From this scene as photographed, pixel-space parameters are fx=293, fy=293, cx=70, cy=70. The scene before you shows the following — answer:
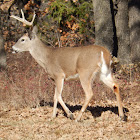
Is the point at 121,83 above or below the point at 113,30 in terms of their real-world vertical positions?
below

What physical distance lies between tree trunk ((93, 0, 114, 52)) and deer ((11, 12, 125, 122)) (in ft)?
11.6

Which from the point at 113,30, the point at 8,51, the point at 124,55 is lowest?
the point at 8,51

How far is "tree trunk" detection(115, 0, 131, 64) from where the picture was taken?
11.1 meters

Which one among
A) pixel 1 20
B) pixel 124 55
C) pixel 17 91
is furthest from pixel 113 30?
pixel 1 20

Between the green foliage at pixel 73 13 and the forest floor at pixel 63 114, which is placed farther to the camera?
the green foliage at pixel 73 13

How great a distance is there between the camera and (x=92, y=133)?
18.1 feet

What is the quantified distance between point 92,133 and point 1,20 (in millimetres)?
14690

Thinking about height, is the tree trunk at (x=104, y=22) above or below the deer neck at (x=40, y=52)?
above

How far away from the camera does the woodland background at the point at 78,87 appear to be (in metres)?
5.84

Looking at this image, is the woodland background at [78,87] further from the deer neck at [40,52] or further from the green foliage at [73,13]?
the deer neck at [40,52]

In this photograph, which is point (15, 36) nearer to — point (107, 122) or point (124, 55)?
point (124, 55)

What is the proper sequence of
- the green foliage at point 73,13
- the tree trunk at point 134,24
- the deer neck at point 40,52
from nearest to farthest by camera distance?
the deer neck at point 40,52 < the tree trunk at point 134,24 < the green foliage at point 73,13

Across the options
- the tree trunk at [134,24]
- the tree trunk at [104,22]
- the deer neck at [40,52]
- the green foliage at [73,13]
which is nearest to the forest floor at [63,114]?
the deer neck at [40,52]

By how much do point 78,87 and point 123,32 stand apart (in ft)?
11.8
